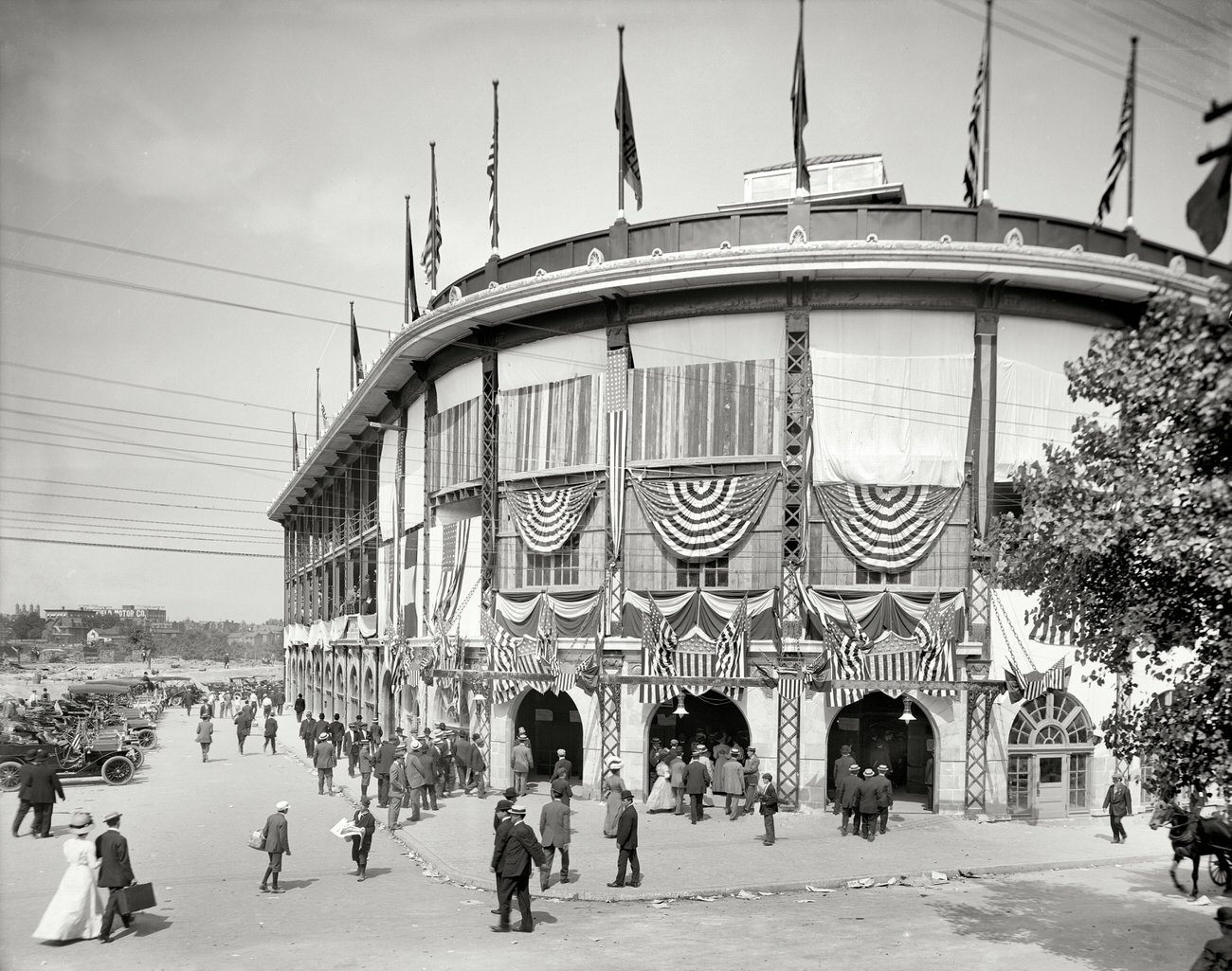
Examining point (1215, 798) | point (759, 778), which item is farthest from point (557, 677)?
point (1215, 798)

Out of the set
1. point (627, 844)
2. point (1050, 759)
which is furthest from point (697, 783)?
point (1050, 759)

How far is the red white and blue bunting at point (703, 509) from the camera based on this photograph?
25.5m

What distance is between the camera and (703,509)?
25922 mm

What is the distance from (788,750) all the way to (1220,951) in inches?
608

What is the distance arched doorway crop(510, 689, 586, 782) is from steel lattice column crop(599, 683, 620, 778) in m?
4.79

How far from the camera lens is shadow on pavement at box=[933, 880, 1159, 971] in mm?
13261

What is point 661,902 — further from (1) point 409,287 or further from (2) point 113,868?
(1) point 409,287

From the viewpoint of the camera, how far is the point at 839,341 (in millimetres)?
25688

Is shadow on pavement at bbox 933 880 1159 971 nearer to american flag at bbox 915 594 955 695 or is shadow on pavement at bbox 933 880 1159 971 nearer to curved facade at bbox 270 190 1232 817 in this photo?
american flag at bbox 915 594 955 695

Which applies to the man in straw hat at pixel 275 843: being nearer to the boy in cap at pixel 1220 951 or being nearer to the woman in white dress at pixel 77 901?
the woman in white dress at pixel 77 901

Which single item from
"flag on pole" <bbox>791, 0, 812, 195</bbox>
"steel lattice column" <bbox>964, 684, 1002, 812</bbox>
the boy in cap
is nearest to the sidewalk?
"steel lattice column" <bbox>964, 684, 1002, 812</bbox>

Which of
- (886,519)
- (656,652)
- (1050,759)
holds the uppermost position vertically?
(886,519)

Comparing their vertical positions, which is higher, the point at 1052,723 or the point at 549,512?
the point at 549,512

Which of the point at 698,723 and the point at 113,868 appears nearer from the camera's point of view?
the point at 113,868
